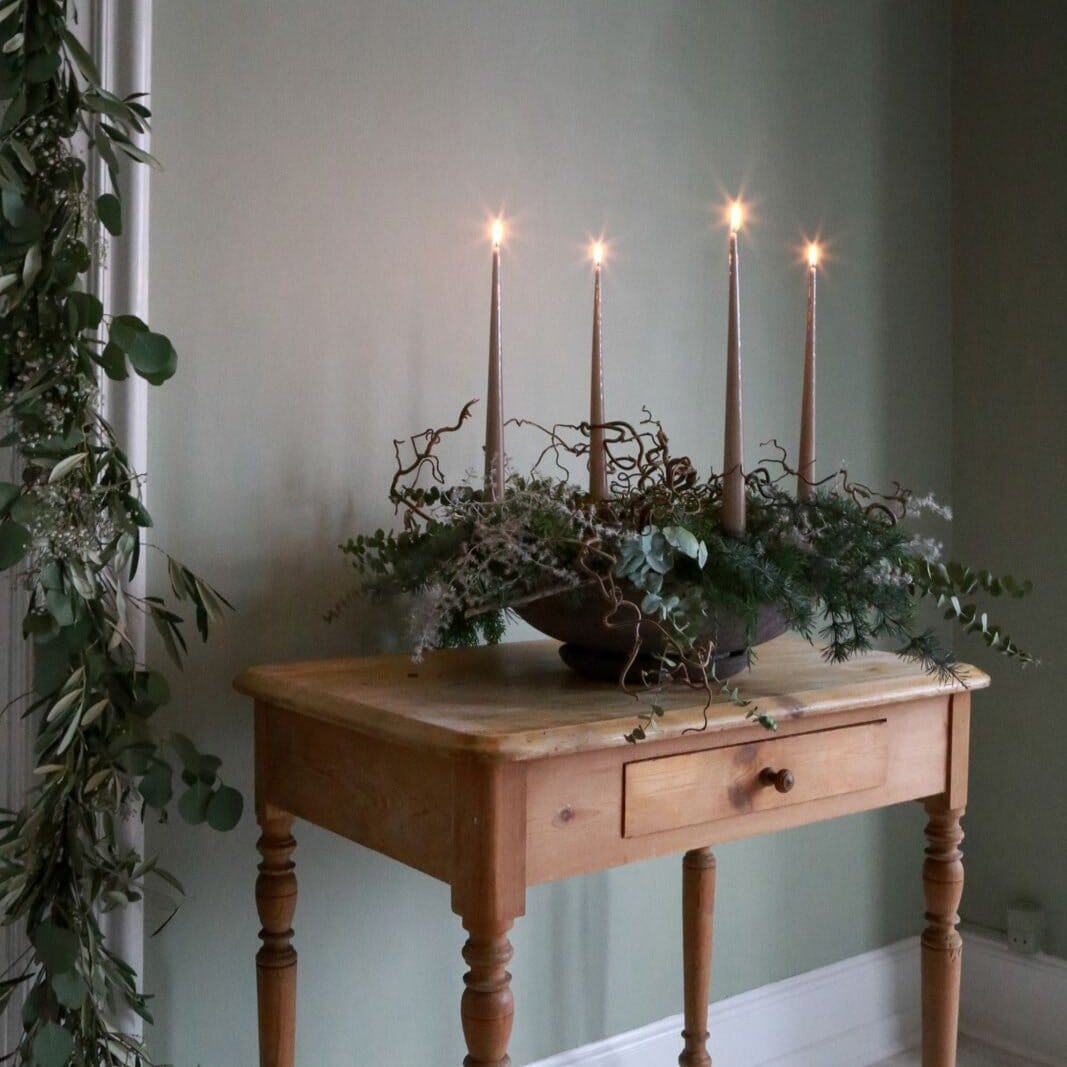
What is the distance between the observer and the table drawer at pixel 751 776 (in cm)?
128

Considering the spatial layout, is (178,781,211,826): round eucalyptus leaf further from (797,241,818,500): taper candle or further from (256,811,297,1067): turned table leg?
(797,241,818,500): taper candle

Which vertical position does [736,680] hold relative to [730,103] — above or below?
below

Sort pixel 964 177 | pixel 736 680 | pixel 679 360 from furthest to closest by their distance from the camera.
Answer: pixel 964 177
pixel 679 360
pixel 736 680

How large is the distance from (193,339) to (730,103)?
102 cm

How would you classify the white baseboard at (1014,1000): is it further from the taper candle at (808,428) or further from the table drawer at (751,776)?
the taper candle at (808,428)

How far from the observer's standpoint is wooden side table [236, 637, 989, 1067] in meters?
1.18

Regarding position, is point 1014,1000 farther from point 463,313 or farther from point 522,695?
point 463,313

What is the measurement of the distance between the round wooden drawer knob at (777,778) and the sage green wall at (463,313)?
590mm

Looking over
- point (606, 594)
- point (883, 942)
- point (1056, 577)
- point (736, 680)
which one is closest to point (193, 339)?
point (606, 594)

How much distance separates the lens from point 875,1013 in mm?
2326

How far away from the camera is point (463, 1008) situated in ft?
3.93

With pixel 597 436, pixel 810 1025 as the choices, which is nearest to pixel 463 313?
pixel 597 436

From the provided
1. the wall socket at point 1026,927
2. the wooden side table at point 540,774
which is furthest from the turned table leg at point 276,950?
the wall socket at point 1026,927

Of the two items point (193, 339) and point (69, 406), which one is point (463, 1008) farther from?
point (193, 339)
